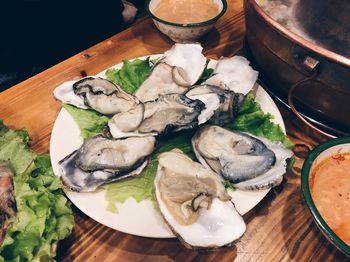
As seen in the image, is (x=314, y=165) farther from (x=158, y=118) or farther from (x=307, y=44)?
(x=158, y=118)

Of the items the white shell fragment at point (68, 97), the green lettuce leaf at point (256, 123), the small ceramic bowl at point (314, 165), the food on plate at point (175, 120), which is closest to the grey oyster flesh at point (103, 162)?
the food on plate at point (175, 120)

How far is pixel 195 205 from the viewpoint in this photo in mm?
1031

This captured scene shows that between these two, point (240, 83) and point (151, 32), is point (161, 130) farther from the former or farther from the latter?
point (151, 32)

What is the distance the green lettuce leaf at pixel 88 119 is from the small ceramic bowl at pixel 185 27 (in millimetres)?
583

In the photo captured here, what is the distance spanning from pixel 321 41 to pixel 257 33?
9.3 inches

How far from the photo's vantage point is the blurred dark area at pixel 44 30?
6.18 ft

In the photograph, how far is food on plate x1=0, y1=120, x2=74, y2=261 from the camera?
3.25 feet

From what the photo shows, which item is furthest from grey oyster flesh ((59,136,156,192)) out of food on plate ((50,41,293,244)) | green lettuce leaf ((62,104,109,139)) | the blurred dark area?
the blurred dark area

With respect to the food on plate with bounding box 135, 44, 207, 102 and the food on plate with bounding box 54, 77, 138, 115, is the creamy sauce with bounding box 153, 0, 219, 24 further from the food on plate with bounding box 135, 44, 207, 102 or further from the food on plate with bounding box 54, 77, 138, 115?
the food on plate with bounding box 54, 77, 138, 115

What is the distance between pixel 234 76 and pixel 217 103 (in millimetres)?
212

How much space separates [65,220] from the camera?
1.08 metres

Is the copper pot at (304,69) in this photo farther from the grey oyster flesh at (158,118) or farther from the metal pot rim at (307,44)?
the grey oyster flesh at (158,118)

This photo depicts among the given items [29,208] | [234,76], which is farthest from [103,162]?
[234,76]

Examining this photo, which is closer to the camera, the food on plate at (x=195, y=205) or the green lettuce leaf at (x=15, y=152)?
the food on plate at (x=195, y=205)
